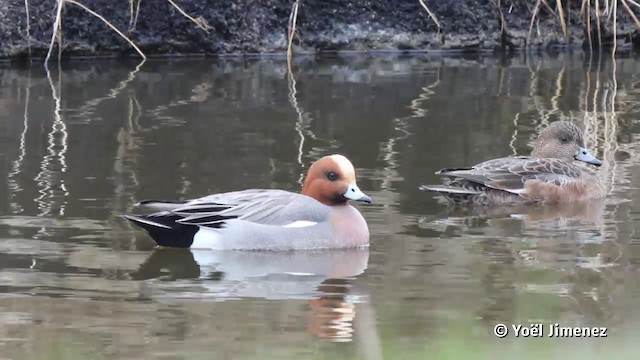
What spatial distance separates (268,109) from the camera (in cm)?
1228

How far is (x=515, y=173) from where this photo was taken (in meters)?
9.34

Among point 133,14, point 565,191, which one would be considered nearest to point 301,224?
point 565,191

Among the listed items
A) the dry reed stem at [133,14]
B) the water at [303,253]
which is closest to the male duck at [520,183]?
the water at [303,253]

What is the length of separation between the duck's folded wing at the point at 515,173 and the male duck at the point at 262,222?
1454 millimetres

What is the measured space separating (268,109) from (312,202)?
4350mm

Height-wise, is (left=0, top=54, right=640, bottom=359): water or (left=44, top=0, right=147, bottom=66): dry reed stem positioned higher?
(left=44, top=0, right=147, bottom=66): dry reed stem

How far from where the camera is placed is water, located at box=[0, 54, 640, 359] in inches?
237

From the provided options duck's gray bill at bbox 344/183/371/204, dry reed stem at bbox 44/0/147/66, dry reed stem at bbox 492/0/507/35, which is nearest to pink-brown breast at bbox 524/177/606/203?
duck's gray bill at bbox 344/183/371/204

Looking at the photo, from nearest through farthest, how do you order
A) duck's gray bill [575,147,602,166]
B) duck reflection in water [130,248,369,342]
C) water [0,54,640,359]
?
1. water [0,54,640,359]
2. duck reflection in water [130,248,369,342]
3. duck's gray bill [575,147,602,166]

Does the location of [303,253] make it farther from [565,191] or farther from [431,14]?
[431,14]

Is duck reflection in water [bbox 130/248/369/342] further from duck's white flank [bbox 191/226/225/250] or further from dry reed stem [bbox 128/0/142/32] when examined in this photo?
dry reed stem [bbox 128/0/142/32]

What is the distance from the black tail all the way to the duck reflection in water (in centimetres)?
5

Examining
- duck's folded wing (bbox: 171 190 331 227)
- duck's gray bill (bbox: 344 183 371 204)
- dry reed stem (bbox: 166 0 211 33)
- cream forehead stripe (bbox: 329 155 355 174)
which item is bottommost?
duck's folded wing (bbox: 171 190 331 227)

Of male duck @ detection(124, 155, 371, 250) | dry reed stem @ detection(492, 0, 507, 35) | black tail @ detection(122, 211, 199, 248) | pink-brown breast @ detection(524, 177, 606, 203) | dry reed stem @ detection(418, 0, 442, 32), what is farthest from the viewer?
dry reed stem @ detection(492, 0, 507, 35)
